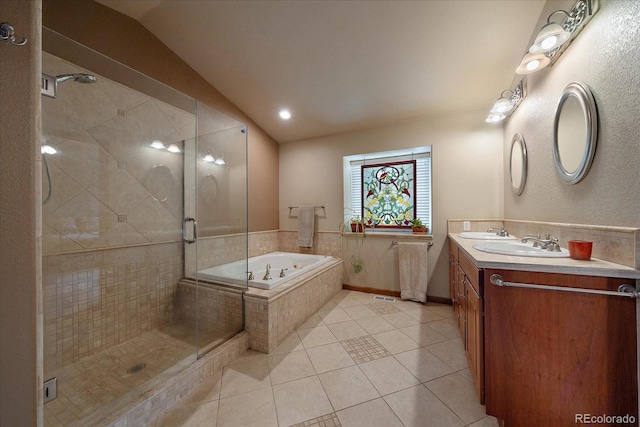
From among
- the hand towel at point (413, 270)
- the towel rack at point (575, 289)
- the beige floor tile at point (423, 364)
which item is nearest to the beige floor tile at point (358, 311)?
the hand towel at point (413, 270)

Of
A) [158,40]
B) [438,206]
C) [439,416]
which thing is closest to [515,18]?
[438,206]

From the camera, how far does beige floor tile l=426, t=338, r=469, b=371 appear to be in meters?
1.65

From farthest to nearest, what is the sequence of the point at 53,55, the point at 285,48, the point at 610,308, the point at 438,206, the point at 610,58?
the point at 438,206 → the point at 285,48 → the point at 53,55 → the point at 610,58 → the point at 610,308

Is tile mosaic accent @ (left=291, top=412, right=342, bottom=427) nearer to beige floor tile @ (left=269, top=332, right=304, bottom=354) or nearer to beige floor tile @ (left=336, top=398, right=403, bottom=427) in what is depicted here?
beige floor tile @ (left=336, top=398, right=403, bottom=427)

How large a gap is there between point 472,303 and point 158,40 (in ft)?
11.0

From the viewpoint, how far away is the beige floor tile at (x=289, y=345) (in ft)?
6.08

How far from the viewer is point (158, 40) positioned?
2090mm

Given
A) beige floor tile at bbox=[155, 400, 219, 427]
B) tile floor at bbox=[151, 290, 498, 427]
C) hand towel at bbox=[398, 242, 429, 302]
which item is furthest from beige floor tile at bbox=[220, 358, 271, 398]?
hand towel at bbox=[398, 242, 429, 302]

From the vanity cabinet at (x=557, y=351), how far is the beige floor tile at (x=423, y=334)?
2.81ft

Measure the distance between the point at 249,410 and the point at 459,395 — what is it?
49.8 inches

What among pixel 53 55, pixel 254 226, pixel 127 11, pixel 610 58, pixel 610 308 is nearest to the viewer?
pixel 610 308

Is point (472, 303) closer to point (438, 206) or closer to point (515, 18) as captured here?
point (438, 206)

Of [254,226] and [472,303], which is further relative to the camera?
[254,226]

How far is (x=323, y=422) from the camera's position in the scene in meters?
1.21
